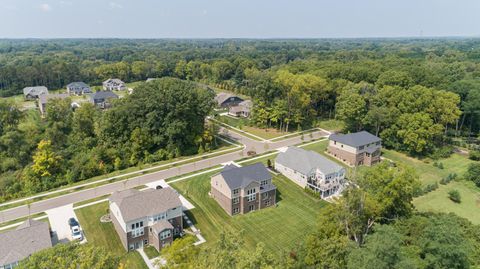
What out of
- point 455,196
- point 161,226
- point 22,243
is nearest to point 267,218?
point 161,226

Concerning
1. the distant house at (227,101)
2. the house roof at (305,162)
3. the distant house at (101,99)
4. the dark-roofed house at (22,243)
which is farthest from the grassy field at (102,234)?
the distant house at (227,101)

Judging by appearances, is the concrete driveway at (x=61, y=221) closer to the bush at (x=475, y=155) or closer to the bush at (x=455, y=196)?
the bush at (x=455, y=196)

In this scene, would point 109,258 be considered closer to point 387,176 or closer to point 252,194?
point 252,194

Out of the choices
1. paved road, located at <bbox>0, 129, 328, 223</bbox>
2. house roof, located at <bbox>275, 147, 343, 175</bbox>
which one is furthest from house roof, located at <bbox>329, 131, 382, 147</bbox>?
paved road, located at <bbox>0, 129, 328, 223</bbox>

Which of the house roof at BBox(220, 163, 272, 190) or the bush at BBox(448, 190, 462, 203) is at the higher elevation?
the house roof at BBox(220, 163, 272, 190)

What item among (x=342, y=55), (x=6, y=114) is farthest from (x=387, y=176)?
(x=342, y=55)

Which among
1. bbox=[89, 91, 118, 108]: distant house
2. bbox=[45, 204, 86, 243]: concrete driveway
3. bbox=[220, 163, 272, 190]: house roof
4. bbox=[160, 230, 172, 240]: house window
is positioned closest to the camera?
bbox=[160, 230, 172, 240]: house window

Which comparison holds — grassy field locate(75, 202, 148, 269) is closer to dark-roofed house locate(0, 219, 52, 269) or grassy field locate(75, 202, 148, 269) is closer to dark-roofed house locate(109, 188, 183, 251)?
dark-roofed house locate(109, 188, 183, 251)
